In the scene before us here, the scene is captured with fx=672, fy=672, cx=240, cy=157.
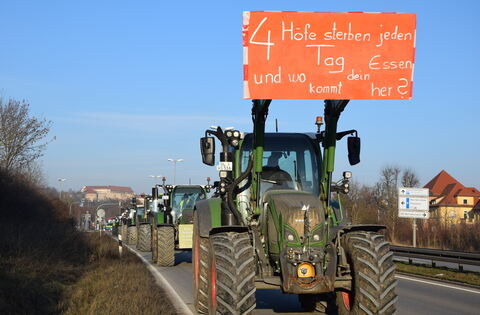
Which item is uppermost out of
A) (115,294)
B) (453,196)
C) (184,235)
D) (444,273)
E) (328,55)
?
(328,55)

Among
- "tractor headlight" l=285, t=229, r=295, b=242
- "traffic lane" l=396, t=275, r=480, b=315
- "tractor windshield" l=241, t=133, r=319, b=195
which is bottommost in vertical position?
"traffic lane" l=396, t=275, r=480, b=315

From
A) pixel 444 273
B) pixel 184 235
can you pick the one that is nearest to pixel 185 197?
pixel 184 235

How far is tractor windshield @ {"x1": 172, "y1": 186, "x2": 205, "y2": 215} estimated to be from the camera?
23.0 meters

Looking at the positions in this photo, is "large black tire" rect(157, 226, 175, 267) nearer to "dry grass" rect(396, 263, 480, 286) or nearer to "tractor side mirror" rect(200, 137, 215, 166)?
"dry grass" rect(396, 263, 480, 286)

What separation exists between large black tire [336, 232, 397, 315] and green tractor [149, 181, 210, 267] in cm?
1255

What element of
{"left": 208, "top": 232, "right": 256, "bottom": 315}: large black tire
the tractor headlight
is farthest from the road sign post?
{"left": 208, "top": 232, "right": 256, "bottom": 315}: large black tire

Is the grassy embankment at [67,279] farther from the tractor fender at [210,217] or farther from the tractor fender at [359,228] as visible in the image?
the tractor fender at [359,228]

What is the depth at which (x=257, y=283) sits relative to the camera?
8156mm

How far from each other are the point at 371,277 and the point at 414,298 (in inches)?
222

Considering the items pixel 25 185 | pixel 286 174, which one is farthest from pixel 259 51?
pixel 25 185

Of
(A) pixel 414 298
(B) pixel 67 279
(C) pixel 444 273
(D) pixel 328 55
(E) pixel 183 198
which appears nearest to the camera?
(D) pixel 328 55

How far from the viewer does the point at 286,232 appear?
8141mm

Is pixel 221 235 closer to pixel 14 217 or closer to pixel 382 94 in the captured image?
pixel 382 94

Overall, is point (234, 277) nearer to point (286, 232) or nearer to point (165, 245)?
point (286, 232)
